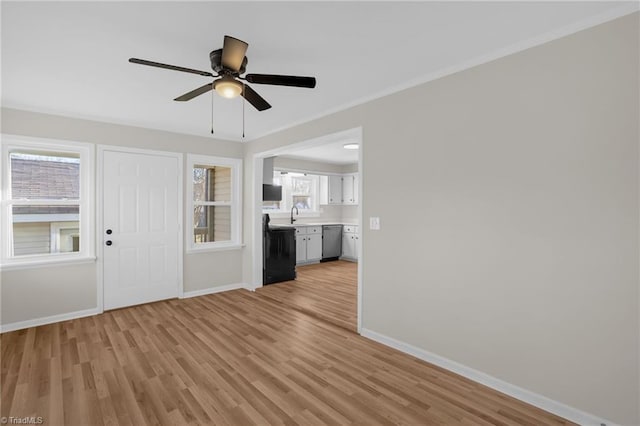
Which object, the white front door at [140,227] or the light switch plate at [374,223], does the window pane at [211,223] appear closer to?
the white front door at [140,227]

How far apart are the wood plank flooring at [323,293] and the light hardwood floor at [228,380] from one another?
1.36 ft

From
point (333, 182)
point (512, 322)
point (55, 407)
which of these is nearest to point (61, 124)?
point (55, 407)

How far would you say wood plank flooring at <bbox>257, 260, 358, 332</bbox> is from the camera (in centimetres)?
404

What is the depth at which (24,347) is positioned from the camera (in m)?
3.08

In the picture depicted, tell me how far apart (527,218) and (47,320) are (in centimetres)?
501

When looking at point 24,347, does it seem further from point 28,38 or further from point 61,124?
point 28,38

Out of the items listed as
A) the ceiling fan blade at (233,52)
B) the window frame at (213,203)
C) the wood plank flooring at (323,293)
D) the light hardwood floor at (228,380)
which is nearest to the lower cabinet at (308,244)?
the wood plank flooring at (323,293)

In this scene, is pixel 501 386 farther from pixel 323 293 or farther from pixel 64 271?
pixel 64 271

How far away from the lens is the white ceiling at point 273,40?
1872 mm

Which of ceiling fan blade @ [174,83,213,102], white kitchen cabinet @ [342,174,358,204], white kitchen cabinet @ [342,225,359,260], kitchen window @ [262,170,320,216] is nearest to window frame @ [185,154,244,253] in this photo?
kitchen window @ [262,170,320,216]

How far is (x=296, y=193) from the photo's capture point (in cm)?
800

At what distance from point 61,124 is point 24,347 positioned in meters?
2.49

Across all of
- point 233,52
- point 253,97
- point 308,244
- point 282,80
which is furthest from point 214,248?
point 233,52

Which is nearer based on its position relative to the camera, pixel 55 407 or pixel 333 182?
pixel 55 407
